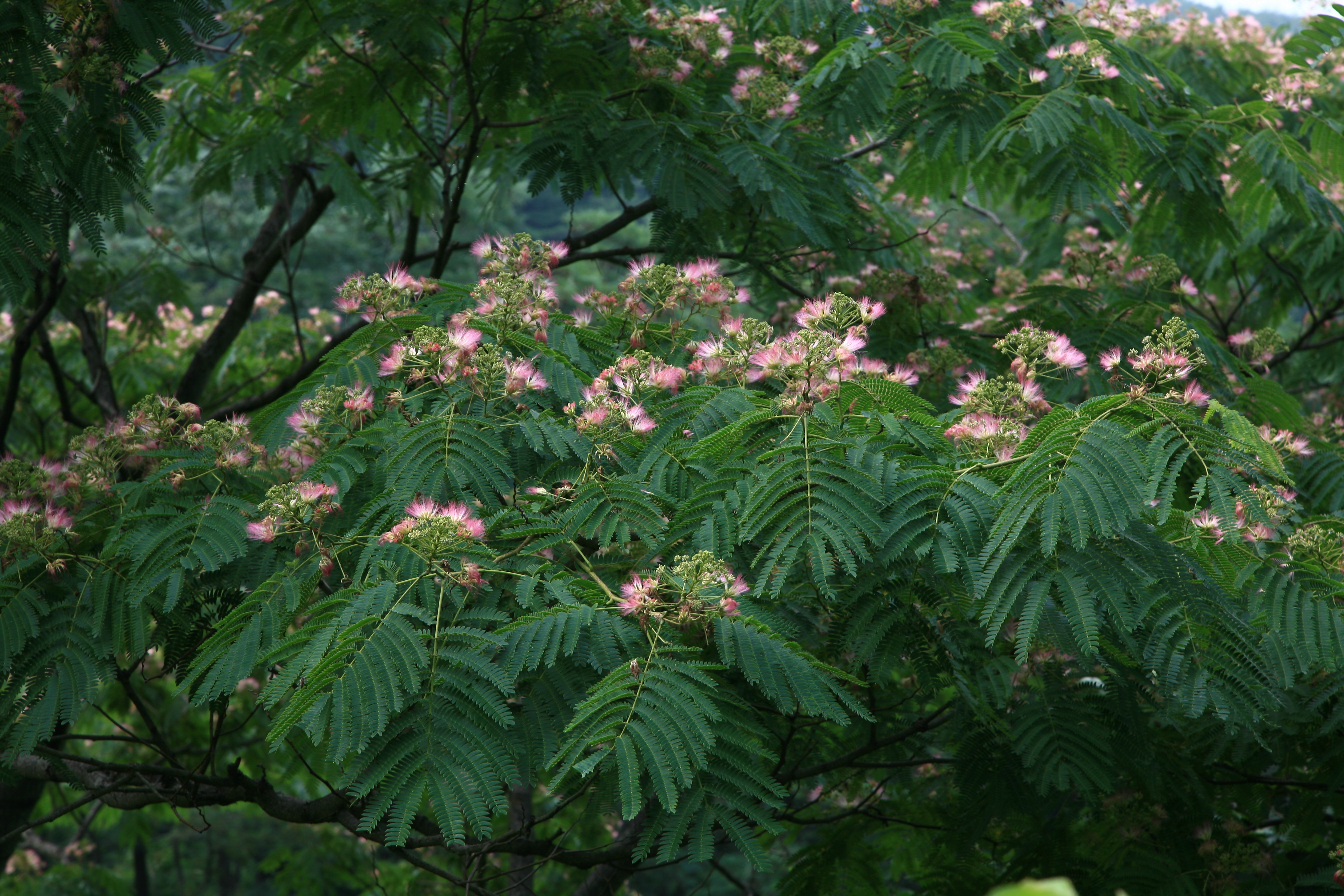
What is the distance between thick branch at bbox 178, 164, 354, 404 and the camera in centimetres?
809

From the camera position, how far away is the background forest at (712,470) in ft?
9.41

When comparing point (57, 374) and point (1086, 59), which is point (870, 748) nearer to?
point (1086, 59)

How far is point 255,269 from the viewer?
8742mm

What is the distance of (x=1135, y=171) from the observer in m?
6.23

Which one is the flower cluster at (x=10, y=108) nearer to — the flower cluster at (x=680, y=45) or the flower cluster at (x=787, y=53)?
the flower cluster at (x=680, y=45)

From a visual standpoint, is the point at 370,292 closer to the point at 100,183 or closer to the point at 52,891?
the point at 100,183

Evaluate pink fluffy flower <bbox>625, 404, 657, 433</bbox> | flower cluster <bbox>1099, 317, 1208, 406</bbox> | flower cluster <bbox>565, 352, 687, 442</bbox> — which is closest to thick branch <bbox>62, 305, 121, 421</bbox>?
flower cluster <bbox>565, 352, 687, 442</bbox>

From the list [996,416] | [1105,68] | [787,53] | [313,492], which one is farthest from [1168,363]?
[787,53]

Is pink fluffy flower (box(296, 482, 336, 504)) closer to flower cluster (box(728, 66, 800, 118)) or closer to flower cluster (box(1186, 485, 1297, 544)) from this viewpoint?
flower cluster (box(1186, 485, 1297, 544))

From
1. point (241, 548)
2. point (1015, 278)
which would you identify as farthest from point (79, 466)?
point (1015, 278)

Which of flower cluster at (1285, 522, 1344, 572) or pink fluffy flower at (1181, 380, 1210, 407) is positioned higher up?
pink fluffy flower at (1181, 380, 1210, 407)

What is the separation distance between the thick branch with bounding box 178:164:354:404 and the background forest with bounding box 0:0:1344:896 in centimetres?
7

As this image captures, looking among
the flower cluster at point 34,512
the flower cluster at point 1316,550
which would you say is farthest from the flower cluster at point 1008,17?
the flower cluster at point 34,512

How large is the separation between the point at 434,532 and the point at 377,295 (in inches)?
62.7
